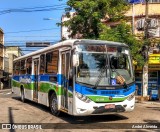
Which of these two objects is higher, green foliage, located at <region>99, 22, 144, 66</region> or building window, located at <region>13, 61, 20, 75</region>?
green foliage, located at <region>99, 22, 144, 66</region>

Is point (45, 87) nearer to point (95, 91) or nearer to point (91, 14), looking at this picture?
point (95, 91)

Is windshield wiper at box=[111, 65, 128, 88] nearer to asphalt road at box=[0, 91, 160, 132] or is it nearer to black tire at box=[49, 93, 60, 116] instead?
asphalt road at box=[0, 91, 160, 132]

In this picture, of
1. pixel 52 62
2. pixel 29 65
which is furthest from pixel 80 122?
pixel 29 65

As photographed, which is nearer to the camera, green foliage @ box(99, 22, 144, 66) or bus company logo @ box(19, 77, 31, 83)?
bus company logo @ box(19, 77, 31, 83)

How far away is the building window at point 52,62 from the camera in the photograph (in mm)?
15086

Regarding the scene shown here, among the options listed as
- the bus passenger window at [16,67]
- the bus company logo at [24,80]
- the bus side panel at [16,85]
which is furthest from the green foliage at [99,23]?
the bus company logo at [24,80]

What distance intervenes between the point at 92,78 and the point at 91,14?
39.6ft

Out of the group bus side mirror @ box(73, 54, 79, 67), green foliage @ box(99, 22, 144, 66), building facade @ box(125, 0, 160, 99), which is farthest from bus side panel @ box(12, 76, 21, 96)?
bus side mirror @ box(73, 54, 79, 67)

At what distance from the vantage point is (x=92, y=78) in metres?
12.7

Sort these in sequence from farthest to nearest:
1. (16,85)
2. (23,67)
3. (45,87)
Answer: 1. (16,85)
2. (23,67)
3. (45,87)

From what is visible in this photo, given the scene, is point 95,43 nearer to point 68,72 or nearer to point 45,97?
point 68,72

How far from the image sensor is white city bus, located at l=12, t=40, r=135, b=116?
12617 millimetres

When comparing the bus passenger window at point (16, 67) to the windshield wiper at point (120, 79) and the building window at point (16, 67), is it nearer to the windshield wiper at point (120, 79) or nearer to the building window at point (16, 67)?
the building window at point (16, 67)

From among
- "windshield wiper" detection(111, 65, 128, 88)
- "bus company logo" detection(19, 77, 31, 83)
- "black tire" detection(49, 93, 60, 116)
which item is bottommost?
"black tire" detection(49, 93, 60, 116)
